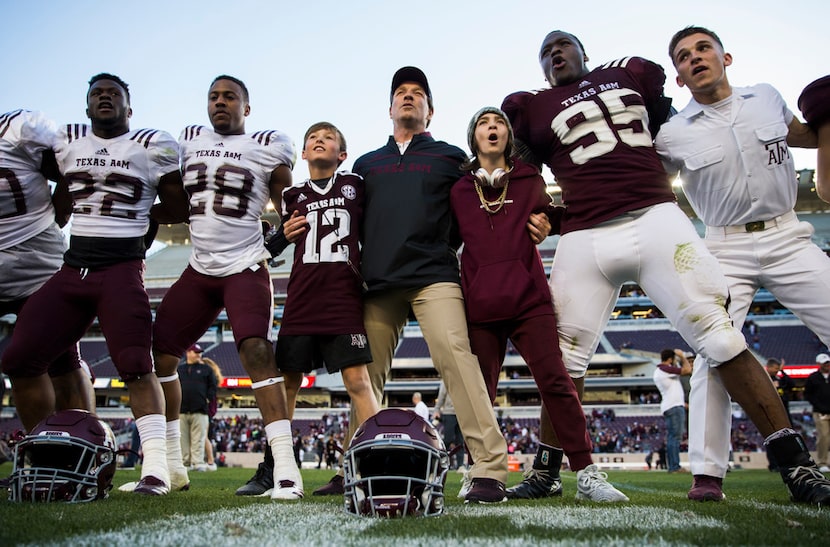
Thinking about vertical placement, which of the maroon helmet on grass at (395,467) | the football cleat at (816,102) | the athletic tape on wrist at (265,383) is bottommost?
the maroon helmet on grass at (395,467)

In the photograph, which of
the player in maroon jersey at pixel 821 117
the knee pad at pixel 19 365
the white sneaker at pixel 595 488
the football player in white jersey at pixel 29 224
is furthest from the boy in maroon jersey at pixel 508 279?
the football player in white jersey at pixel 29 224

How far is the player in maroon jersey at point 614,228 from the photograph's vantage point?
2.97 m

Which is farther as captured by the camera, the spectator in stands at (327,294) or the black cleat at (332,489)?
the black cleat at (332,489)

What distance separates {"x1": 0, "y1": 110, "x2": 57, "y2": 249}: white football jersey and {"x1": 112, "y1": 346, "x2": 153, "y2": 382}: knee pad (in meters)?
1.24

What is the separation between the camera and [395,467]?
2.44m

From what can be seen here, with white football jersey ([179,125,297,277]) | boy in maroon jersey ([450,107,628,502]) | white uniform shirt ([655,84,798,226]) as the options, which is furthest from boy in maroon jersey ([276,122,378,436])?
white uniform shirt ([655,84,798,226])

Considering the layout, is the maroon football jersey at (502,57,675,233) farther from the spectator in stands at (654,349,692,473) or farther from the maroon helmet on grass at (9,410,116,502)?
the spectator in stands at (654,349,692,473)

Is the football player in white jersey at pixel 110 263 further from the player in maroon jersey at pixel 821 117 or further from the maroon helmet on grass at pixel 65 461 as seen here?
the player in maroon jersey at pixel 821 117

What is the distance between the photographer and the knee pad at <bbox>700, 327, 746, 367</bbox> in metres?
2.88

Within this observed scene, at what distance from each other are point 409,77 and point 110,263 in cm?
208

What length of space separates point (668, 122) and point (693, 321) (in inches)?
46.4

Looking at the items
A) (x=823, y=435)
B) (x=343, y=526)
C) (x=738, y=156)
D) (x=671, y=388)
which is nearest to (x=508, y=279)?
(x=738, y=156)

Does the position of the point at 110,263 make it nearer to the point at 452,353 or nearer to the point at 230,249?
the point at 230,249

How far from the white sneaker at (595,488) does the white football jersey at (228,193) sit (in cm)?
214
